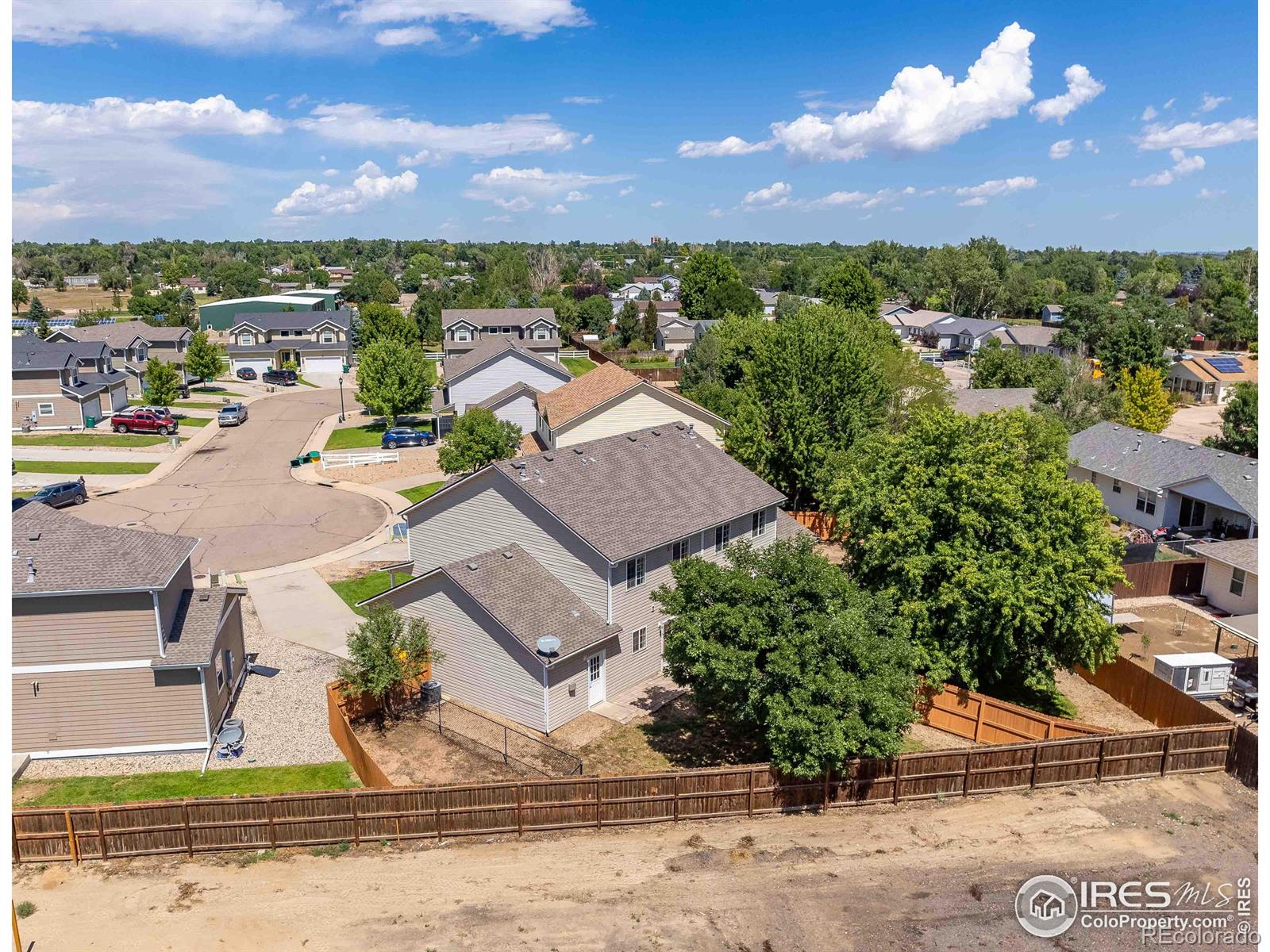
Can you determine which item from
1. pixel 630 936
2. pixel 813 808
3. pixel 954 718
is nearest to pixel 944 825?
pixel 813 808

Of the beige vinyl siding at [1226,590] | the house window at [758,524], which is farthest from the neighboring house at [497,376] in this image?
the beige vinyl siding at [1226,590]

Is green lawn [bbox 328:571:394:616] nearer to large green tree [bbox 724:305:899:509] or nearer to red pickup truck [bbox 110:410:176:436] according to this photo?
large green tree [bbox 724:305:899:509]

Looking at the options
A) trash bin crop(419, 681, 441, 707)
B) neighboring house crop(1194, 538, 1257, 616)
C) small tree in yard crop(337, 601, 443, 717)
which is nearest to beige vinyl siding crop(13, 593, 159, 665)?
small tree in yard crop(337, 601, 443, 717)

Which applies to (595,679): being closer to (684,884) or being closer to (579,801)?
(579,801)

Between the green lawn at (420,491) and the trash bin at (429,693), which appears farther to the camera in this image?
the green lawn at (420,491)

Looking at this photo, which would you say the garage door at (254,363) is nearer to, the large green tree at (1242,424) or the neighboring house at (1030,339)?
the neighboring house at (1030,339)

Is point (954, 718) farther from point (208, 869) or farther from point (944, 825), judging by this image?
point (208, 869)
